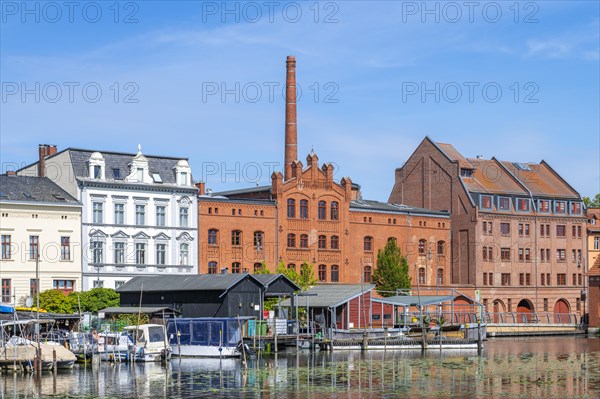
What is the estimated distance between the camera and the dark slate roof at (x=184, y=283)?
79.6 metres

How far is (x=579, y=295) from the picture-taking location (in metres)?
127

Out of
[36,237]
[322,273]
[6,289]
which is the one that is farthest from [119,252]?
[322,273]

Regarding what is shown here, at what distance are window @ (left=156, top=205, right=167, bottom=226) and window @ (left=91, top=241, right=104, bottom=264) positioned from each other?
5.76 meters

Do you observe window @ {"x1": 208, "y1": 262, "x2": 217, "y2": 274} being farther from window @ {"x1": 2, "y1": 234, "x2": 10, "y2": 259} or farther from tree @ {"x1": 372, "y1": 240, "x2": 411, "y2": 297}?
window @ {"x1": 2, "y1": 234, "x2": 10, "y2": 259}

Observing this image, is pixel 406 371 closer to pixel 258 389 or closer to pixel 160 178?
pixel 258 389

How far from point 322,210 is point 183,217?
15.9 meters

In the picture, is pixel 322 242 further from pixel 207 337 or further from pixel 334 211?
pixel 207 337

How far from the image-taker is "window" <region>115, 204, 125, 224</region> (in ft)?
301

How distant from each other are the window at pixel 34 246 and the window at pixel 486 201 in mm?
50338

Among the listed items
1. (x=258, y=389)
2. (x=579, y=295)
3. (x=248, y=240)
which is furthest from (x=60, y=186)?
(x=579, y=295)

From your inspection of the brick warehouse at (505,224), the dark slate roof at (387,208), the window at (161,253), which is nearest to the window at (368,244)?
the dark slate roof at (387,208)

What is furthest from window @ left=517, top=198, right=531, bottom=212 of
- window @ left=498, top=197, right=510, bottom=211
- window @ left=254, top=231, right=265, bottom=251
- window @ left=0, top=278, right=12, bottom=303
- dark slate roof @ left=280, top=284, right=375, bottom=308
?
window @ left=0, top=278, right=12, bottom=303

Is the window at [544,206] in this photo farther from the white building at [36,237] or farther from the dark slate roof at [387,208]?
the white building at [36,237]

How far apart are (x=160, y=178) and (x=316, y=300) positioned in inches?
674
